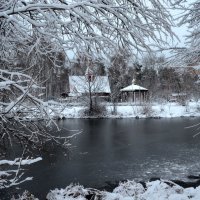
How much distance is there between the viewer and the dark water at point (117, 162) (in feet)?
32.5

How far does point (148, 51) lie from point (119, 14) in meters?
0.41

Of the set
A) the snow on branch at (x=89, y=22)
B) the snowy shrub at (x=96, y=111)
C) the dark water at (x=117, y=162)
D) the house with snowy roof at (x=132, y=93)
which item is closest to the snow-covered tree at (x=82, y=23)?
the snow on branch at (x=89, y=22)

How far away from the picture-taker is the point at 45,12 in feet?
8.98

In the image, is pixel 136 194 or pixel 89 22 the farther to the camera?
pixel 136 194

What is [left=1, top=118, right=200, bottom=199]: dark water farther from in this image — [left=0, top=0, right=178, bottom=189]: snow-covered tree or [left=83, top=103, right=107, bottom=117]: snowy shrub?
[left=83, top=103, right=107, bottom=117]: snowy shrub

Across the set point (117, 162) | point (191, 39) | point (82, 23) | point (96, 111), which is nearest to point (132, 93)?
point (96, 111)

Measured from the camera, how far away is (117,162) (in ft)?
40.1

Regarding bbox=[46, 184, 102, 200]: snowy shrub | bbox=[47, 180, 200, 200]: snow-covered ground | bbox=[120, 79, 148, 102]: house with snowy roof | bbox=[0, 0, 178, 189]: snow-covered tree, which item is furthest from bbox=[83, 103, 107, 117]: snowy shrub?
bbox=[0, 0, 178, 189]: snow-covered tree

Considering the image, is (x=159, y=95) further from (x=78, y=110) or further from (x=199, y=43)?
(x=199, y=43)

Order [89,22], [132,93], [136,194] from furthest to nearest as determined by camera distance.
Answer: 1. [132,93]
2. [136,194]
3. [89,22]

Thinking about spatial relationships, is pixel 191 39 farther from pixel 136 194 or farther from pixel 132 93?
pixel 132 93

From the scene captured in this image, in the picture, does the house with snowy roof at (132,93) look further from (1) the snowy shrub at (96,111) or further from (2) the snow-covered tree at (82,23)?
(2) the snow-covered tree at (82,23)

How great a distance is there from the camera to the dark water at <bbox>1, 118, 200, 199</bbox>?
991 centimetres

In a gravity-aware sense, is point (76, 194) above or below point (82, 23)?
below
